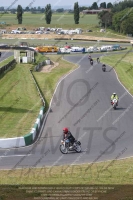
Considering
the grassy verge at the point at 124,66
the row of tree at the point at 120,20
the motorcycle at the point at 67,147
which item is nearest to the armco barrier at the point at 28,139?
the motorcycle at the point at 67,147

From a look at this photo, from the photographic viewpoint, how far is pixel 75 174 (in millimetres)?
19266

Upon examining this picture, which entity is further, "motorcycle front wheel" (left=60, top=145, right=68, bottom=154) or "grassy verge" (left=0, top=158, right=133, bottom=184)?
"motorcycle front wheel" (left=60, top=145, right=68, bottom=154)

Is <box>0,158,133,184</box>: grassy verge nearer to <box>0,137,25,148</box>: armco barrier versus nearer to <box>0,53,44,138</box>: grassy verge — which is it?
<box>0,137,25,148</box>: armco barrier

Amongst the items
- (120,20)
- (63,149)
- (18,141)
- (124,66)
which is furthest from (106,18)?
(63,149)

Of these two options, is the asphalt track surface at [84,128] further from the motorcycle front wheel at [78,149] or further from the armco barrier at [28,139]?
the armco barrier at [28,139]

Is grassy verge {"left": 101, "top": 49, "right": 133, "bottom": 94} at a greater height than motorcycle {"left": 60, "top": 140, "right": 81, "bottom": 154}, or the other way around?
motorcycle {"left": 60, "top": 140, "right": 81, "bottom": 154}

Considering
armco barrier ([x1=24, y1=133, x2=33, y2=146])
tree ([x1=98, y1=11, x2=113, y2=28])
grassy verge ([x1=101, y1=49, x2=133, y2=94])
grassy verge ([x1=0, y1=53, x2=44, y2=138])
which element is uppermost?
tree ([x1=98, y1=11, x2=113, y2=28])

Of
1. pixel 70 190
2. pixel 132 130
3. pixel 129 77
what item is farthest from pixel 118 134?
pixel 129 77

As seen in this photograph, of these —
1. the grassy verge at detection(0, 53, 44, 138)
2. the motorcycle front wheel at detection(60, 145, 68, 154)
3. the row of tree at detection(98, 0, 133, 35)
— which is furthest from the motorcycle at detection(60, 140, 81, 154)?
the row of tree at detection(98, 0, 133, 35)

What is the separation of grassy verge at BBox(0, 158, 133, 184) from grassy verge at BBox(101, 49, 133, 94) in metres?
22.8

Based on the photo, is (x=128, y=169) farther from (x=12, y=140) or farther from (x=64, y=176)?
(x=12, y=140)

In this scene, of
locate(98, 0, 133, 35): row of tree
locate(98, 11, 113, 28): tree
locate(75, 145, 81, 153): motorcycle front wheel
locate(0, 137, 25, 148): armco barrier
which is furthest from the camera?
locate(98, 11, 113, 28): tree

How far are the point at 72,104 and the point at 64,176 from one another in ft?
55.5

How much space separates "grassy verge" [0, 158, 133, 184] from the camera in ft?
60.2
